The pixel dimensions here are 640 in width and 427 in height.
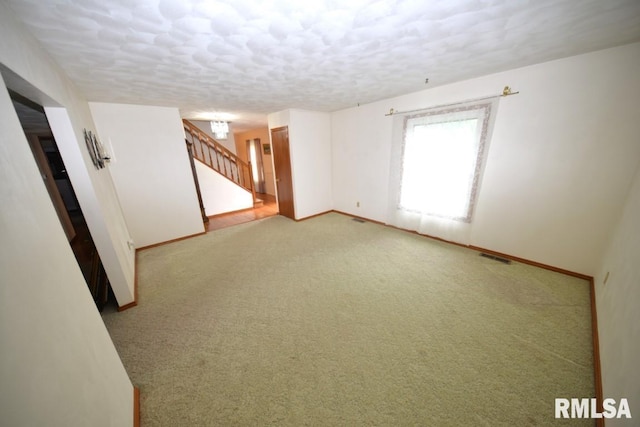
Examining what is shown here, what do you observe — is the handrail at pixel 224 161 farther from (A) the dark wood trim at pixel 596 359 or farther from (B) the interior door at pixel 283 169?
(A) the dark wood trim at pixel 596 359

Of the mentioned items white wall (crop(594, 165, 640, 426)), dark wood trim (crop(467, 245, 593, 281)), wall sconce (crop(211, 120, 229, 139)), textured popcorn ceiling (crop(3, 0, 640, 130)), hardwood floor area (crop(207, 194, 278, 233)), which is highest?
textured popcorn ceiling (crop(3, 0, 640, 130))

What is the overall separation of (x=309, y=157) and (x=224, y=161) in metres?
2.49

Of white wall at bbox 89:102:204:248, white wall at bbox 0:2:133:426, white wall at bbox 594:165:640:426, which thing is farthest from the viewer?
white wall at bbox 89:102:204:248

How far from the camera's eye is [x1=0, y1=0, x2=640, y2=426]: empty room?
103cm

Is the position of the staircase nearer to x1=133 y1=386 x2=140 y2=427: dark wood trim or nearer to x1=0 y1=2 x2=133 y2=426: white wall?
x1=0 y1=2 x2=133 y2=426: white wall

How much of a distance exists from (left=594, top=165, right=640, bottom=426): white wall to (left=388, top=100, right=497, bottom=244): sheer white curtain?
4.10 feet

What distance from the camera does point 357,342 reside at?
165cm

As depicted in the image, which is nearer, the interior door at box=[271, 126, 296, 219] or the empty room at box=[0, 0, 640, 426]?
the empty room at box=[0, 0, 640, 426]

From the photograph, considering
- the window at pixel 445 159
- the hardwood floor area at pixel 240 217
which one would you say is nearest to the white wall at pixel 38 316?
the hardwood floor area at pixel 240 217

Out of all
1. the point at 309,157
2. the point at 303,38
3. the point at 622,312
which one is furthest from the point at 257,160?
the point at 622,312

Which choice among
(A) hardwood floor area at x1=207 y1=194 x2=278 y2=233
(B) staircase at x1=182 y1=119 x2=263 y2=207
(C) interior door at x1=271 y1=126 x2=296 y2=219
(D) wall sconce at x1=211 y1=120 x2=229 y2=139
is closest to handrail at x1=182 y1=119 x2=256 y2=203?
(B) staircase at x1=182 y1=119 x2=263 y2=207

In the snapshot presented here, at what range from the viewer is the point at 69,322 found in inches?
34.3

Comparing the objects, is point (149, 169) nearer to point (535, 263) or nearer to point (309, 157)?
point (309, 157)

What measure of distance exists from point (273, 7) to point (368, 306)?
95.3 inches
